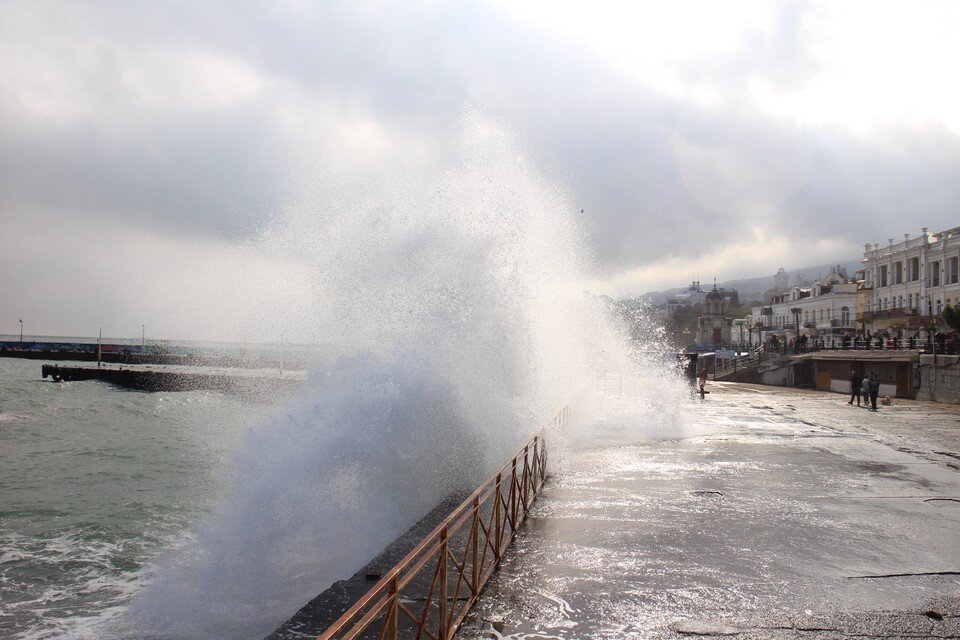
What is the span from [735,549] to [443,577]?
161 inches

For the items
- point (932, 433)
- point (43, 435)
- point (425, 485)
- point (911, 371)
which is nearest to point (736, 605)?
point (425, 485)

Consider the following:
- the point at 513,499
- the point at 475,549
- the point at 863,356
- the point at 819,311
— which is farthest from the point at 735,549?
the point at 819,311

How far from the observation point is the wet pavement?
5598mm

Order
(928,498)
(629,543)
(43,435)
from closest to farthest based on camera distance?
(629,543), (928,498), (43,435)

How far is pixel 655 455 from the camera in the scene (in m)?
14.5

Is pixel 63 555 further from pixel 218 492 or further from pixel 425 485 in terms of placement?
pixel 425 485

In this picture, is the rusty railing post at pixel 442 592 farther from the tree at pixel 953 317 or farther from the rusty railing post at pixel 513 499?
the tree at pixel 953 317

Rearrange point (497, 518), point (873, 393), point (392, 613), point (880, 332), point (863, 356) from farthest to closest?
point (880, 332)
point (863, 356)
point (873, 393)
point (497, 518)
point (392, 613)

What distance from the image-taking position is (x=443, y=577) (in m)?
4.91

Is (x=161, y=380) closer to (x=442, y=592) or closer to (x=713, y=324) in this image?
(x=442, y=592)

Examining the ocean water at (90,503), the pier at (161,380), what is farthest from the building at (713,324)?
the ocean water at (90,503)

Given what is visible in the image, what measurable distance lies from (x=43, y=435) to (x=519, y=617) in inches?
1065

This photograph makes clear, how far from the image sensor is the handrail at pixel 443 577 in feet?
12.9

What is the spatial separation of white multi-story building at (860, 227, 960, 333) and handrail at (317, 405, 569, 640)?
51342mm
